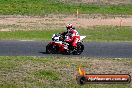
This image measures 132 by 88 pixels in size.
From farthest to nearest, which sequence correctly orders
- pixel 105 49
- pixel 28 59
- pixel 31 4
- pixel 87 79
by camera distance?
pixel 31 4, pixel 105 49, pixel 28 59, pixel 87 79

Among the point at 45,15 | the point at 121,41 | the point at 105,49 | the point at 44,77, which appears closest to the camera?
the point at 44,77

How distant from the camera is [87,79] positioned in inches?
676

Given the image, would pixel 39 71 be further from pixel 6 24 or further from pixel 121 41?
pixel 6 24

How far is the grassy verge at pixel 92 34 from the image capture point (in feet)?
115

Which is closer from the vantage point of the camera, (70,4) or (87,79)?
(87,79)

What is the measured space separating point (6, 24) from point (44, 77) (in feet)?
81.3

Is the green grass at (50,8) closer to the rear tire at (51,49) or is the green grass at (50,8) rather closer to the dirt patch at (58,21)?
the dirt patch at (58,21)

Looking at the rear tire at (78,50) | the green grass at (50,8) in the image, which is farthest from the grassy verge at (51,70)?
the green grass at (50,8)

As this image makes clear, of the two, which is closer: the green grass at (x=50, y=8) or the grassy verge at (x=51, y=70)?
the grassy verge at (x=51, y=70)

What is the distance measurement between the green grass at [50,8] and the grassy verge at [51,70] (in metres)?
29.1

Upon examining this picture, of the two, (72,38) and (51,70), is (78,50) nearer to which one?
(72,38)

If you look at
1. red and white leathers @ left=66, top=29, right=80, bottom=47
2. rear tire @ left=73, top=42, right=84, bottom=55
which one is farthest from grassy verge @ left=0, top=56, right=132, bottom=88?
red and white leathers @ left=66, top=29, right=80, bottom=47

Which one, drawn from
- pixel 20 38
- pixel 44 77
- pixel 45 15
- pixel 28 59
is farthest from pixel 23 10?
pixel 44 77

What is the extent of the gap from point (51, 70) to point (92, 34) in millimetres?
18069
